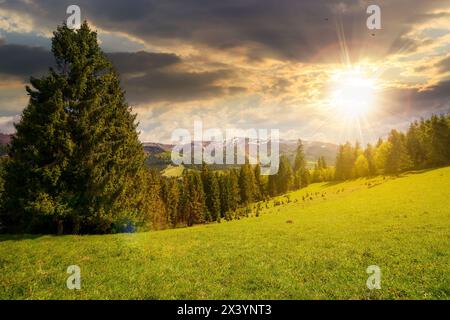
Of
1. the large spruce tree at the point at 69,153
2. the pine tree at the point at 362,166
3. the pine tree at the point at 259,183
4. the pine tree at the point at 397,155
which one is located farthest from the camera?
the pine tree at the point at 259,183

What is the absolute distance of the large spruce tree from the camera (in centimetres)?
2969

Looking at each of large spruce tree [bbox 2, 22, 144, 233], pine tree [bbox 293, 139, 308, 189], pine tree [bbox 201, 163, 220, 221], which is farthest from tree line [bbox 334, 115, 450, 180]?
large spruce tree [bbox 2, 22, 144, 233]

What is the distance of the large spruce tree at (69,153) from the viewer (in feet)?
97.4

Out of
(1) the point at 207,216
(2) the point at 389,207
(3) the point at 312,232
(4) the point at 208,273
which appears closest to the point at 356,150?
(1) the point at 207,216

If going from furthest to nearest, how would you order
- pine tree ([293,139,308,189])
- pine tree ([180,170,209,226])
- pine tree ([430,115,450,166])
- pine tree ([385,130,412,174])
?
pine tree ([293,139,308,189])
pine tree ([180,170,209,226])
pine tree ([385,130,412,174])
pine tree ([430,115,450,166])

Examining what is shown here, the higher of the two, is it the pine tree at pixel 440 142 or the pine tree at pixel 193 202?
the pine tree at pixel 440 142

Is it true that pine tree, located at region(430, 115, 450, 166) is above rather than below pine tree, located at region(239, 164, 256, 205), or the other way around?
above

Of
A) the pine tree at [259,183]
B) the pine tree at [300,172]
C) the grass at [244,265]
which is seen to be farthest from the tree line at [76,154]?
the pine tree at [300,172]

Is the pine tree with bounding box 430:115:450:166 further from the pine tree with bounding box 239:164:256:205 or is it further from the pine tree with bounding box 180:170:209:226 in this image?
the pine tree with bounding box 180:170:209:226

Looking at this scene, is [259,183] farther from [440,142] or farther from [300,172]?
[440,142]

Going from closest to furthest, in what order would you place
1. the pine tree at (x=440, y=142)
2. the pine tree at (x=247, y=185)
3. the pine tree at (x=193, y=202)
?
the pine tree at (x=440, y=142) → the pine tree at (x=193, y=202) → the pine tree at (x=247, y=185)

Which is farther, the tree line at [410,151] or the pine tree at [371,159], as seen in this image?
the pine tree at [371,159]

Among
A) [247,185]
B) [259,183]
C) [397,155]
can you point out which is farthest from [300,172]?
[397,155]

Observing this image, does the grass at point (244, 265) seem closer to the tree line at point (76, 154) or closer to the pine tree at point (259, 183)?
the tree line at point (76, 154)
